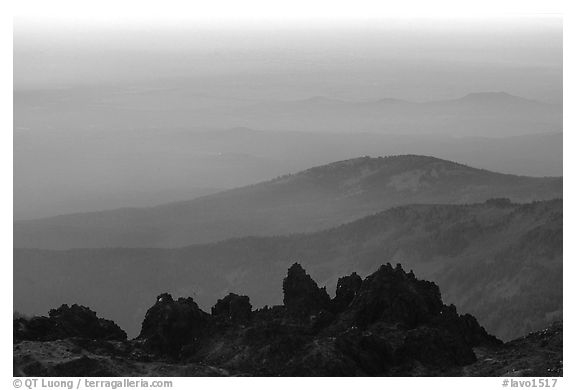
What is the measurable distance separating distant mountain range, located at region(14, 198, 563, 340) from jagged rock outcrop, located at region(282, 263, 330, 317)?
1994 cm

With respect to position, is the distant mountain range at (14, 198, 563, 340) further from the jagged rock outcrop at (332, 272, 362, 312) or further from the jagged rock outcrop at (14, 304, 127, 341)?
the jagged rock outcrop at (14, 304, 127, 341)

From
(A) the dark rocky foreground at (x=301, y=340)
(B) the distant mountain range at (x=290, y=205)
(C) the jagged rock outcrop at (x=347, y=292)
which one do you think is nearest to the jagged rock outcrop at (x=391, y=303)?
(A) the dark rocky foreground at (x=301, y=340)

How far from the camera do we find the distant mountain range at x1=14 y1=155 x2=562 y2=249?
116 metres

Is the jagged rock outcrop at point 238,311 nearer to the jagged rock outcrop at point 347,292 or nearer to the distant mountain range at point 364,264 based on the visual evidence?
the jagged rock outcrop at point 347,292

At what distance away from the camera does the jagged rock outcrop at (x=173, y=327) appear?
36969mm

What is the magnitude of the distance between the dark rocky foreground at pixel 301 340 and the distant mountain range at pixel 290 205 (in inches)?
2596

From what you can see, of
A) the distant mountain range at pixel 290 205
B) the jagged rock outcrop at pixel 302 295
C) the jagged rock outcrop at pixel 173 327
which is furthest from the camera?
the distant mountain range at pixel 290 205

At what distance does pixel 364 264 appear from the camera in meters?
83.0

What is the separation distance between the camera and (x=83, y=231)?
130m

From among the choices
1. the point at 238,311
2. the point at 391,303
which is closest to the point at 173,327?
the point at 238,311

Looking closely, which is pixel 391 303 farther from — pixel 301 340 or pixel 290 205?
pixel 290 205
